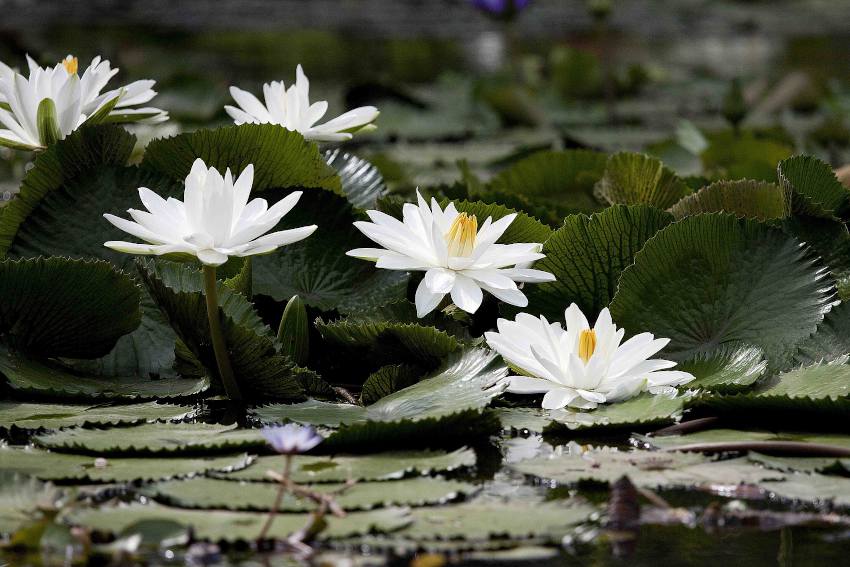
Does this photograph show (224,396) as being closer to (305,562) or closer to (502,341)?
(502,341)

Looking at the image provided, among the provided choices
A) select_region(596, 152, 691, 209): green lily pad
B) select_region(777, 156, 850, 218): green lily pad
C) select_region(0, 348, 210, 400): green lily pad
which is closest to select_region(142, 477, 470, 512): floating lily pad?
select_region(0, 348, 210, 400): green lily pad

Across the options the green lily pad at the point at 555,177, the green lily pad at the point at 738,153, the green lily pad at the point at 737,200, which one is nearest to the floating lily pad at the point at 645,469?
the green lily pad at the point at 737,200

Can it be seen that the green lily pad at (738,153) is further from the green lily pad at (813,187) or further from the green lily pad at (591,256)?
the green lily pad at (591,256)

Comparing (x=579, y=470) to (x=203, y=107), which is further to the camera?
(x=203, y=107)

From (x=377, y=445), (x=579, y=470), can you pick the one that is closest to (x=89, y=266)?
(x=377, y=445)

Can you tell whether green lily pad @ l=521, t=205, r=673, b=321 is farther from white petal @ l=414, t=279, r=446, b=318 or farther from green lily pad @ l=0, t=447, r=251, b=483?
green lily pad @ l=0, t=447, r=251, b=483
